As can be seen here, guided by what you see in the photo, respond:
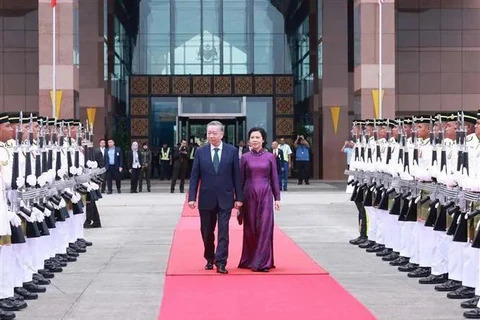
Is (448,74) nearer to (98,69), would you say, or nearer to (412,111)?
(412,111)

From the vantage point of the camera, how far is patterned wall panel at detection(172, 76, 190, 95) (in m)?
50.8

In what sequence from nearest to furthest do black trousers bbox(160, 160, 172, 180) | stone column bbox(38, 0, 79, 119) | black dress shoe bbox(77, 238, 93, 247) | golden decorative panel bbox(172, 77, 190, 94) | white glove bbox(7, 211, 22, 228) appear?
white glove bbox(7, 211, 22, 228) < black dress shoe bbox(77, 238, 93, 247) < stone column bbox(38, 0, 79, 119) < black trousers bbox(160, 160, 172, 180) < golden decorative panel bbox(172, 77, 190, 94)

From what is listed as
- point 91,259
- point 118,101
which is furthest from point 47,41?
point 91,259

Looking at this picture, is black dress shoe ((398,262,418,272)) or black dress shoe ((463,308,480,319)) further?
black dress shoe ((398,262,418,272))

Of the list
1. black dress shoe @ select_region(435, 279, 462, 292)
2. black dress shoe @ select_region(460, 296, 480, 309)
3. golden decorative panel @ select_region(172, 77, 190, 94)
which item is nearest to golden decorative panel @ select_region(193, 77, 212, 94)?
golden decorative panel @ select_region(172, 77, 190, 94)

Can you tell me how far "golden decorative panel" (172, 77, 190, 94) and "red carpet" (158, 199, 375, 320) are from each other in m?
35.3

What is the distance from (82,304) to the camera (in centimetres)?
1097

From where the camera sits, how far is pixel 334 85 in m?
46.0

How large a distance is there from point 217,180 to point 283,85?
1475 inches

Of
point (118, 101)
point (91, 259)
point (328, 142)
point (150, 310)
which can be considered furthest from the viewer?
point (118, 101)

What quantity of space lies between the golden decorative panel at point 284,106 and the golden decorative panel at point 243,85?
1.53 metres

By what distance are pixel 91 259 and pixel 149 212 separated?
414 inches

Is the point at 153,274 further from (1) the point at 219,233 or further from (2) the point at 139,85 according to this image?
(2) the point at 139,85

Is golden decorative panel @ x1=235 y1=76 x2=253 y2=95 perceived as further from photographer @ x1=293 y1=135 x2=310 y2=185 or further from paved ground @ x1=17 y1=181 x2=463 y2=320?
paved ground @ x1=17 y1=181 x2=463 y2=320
